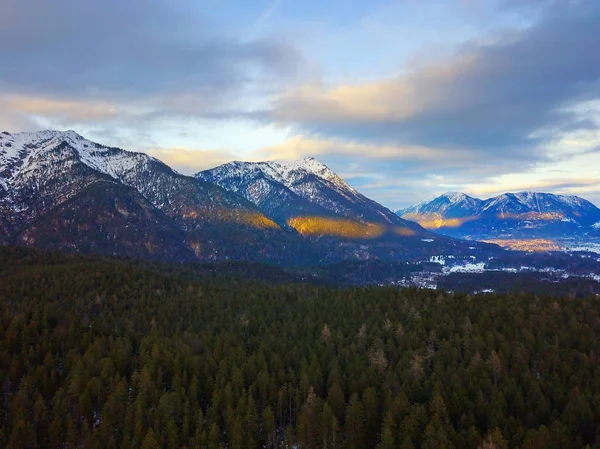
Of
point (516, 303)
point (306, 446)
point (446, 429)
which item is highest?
point (516, 303)

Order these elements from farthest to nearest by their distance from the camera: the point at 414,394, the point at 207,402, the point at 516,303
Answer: the point at 516,303
the point at 207,402
the point at 414,394

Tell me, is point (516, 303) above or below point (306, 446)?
above

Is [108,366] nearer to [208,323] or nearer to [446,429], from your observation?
[208,323]

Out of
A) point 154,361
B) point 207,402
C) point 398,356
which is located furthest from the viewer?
point 398,356

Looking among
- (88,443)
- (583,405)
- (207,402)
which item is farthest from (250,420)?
(583,405)

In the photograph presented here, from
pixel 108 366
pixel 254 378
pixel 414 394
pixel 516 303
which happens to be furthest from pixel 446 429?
pixel 516 303

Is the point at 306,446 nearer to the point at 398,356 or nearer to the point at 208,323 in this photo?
the point at 398,356

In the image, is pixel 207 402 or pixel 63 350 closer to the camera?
pixel 207 402
